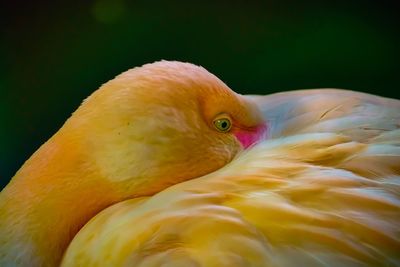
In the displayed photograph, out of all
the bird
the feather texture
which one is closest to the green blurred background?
the bird

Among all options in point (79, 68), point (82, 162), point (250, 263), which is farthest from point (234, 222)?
point (79, 68)

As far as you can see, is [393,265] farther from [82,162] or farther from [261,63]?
[261,63]

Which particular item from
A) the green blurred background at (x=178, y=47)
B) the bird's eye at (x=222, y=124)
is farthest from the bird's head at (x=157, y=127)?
the green blurred background at (x=178, y=47)

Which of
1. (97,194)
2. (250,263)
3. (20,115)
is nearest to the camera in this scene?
(250,263)

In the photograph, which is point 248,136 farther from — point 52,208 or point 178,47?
point 178,47

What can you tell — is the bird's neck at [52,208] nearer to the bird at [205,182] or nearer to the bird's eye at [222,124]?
the bird at [205,182]

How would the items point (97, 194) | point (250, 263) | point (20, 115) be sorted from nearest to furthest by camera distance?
point (250, 263) → point (97, 194) → point (20, 115)

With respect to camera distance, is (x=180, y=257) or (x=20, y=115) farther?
(x=20, y=115)
